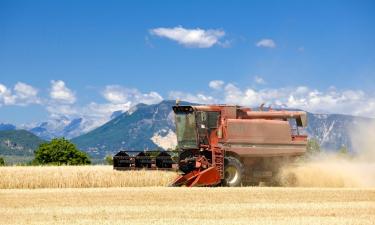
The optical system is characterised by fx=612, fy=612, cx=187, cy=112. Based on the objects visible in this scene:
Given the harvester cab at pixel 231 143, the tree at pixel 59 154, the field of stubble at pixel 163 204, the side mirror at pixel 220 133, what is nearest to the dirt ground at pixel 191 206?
the field of stubble at pixel 163 204

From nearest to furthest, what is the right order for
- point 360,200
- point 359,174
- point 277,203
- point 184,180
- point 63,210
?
point 63,210 → point 277,203 → point 360,200 → point 184,180 → point 359,174

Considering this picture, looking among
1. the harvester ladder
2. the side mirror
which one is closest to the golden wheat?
the harvester ladder

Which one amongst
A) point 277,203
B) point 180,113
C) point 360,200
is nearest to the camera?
point 277,203

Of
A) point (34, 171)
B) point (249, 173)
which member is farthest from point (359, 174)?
point (34, 171)

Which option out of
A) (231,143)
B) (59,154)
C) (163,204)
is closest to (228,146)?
(231,143)

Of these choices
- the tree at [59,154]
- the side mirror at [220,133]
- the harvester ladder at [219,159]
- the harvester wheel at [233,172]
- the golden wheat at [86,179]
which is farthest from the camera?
the tree at [59,154]

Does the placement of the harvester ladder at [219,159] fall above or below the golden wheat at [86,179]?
above

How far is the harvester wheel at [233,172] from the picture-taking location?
25.7 metres

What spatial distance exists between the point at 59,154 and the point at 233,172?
34.4m

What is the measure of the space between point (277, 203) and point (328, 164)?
11145 mm

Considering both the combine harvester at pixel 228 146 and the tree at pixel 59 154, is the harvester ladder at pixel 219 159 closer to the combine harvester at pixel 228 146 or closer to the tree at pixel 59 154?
the combine harvester at pixel 228 146

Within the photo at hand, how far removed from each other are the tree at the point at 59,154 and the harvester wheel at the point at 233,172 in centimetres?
3278

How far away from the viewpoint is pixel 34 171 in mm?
27422

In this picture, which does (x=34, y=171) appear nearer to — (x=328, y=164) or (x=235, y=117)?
(x=235, y=117)
